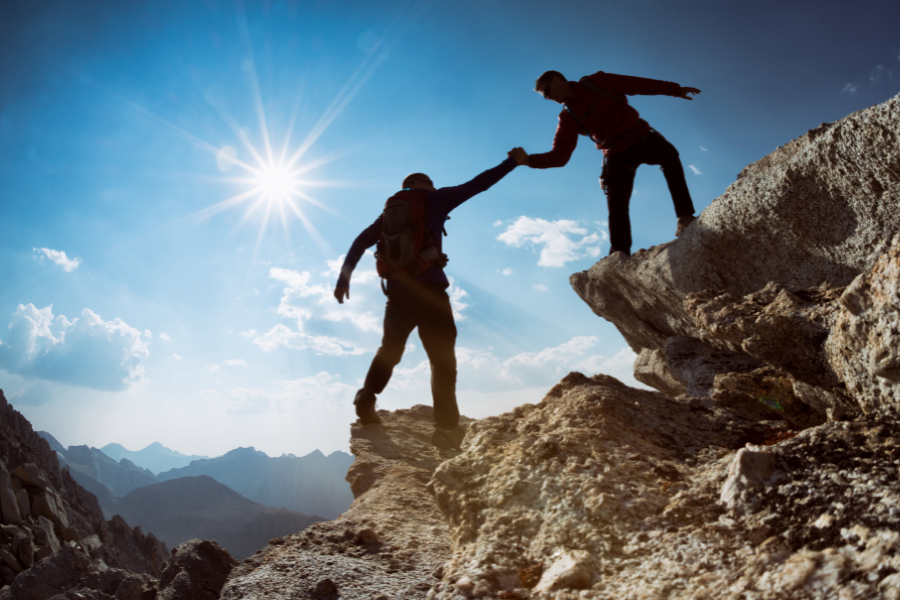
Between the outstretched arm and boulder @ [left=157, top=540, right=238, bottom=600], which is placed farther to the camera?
the outstretched arm

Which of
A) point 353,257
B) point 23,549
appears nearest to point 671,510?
point 353,257

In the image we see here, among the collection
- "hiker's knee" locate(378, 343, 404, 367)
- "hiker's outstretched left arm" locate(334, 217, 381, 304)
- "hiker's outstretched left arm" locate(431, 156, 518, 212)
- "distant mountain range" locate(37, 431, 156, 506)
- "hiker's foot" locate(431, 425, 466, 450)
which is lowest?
"hiker's foot" locate(431, 425, 466, 450)

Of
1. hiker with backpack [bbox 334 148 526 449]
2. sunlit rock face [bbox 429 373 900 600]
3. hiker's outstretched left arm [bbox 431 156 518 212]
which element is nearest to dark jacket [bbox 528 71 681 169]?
hiker's outstretched left arm [bbox 431 156 518 212]

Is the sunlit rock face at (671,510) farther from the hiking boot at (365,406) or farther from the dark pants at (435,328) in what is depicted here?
the hiking boot at (365,406)

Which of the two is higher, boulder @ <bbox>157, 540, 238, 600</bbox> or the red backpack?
the red backpack

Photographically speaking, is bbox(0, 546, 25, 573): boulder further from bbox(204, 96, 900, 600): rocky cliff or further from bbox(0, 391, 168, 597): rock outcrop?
bbox(204, 96, 900, 600): rocky cliff

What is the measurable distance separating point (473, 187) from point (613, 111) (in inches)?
79.2

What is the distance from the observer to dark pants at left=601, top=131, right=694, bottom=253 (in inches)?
218

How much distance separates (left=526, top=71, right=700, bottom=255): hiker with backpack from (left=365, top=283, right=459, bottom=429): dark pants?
2084mm

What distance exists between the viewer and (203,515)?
4877 inches

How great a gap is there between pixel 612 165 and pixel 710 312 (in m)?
2.94

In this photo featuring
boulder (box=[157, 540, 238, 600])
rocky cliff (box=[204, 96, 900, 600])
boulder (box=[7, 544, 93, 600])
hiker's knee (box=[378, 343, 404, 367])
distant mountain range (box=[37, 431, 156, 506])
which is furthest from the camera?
distant mountain range (box=[37, 431, 156, 506])

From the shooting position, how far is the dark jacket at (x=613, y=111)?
5520 millimetres

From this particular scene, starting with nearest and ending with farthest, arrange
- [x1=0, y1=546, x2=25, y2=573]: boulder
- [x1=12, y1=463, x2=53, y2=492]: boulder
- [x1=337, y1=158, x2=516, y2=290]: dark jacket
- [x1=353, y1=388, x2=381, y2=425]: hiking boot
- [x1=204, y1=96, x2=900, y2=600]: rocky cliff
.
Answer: [x1=204, y1=96, x2=900, y2=600]: rocky cliff
[x1=337, y1=158, x2=516, y2=290]: dark jacket
[x1=353, y1=388, x2=381, y2=425]: hiking boot
[x1=0, y1=546, x2=25, y2=573]: boulder
[x1=12, y1=463, x2=53, y2=492]: boulder
